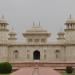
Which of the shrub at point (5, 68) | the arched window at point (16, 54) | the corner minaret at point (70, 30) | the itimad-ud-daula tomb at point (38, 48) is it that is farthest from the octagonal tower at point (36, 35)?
the shrub at point (5, 68)

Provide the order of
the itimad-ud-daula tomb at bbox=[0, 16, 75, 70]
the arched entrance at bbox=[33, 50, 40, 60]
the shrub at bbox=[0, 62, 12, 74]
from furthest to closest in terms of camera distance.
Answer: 1. the arched entrance at bbox=[33, 50, 40, 60]
2. the itimad-ud-daula tomb at bbox=[0, 16, 75, 70]
3. the shrub at bbox=[0, 62, 12, 74]

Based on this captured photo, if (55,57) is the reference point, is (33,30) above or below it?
above

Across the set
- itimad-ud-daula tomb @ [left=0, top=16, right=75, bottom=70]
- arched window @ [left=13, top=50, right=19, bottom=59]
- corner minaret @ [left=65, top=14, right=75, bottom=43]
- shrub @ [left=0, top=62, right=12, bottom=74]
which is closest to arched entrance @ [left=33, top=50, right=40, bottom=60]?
itimad-ud-daula tomb @ [left=0, top=16, right=75, bottom=70]

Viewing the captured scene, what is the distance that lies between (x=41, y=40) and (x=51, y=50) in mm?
1740

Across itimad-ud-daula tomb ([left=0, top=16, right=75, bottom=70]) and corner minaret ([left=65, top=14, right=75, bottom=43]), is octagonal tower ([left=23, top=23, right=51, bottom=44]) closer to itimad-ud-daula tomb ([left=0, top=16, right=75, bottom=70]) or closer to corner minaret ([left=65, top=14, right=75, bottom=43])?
itimad-ud-daula tomb ([left=0, top=16, right=75, bottom=70])

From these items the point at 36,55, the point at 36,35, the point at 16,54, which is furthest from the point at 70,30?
the point at 16,54

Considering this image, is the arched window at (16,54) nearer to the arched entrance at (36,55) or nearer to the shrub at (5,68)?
the arched entrance at (36,55)

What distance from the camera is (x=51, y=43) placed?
44.6 meters

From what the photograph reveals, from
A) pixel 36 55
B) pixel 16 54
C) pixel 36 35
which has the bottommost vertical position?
pixel 36 55

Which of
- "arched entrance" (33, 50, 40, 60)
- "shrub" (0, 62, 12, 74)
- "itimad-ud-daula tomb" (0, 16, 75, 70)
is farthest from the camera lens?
"arched entrance" (33, 50, 40, 60)

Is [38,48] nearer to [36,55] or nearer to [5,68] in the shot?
[36,55]

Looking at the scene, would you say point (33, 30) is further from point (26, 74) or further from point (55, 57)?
point (26, 74)

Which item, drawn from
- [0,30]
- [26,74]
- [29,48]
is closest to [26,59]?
[29,48]

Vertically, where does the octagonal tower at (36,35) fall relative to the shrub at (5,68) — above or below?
above
